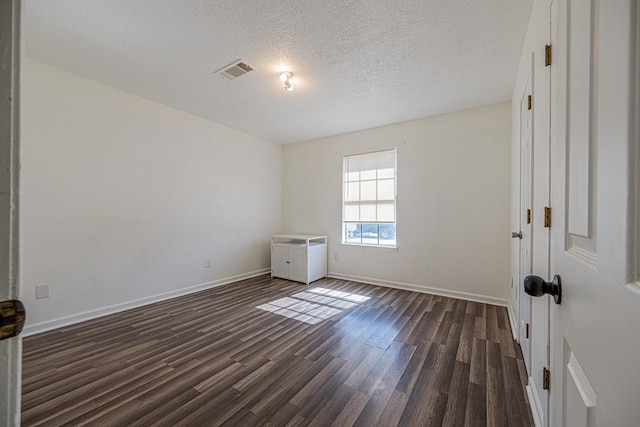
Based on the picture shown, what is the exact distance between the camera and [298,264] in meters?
4.22

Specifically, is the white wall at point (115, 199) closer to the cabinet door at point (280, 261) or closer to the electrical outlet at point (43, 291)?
the electrical outlet at point (43, 291)

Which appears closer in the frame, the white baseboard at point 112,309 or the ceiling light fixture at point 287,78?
the white baseboard at point 112,309

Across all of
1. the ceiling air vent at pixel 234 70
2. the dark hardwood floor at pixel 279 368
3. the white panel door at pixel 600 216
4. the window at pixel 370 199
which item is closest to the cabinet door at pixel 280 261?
the window at pixel 370 199

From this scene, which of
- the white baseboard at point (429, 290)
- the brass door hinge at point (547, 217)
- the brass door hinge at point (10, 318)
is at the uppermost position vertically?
the brass door hinge at point (547, 217)

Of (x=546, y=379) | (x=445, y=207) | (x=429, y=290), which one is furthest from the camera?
(x=429, y=290)

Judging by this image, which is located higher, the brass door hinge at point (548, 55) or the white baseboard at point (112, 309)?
the brass door hinge at point (548, 55)

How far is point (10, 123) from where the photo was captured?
16.4 inches

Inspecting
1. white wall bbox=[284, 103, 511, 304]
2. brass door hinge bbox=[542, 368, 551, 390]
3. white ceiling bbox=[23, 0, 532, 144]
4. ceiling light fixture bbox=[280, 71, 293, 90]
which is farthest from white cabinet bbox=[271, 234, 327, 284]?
brass door hinge bbox=[542, 368, 551, 390]

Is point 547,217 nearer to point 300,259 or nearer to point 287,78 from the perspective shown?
point 287,78

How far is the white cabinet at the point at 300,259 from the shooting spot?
4156mm

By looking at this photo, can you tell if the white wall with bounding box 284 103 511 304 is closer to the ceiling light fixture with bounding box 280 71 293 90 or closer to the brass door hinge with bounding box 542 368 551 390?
the ceiling light fixture with bounding box 280 71 293 90

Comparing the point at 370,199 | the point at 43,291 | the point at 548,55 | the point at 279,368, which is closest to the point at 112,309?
the point at 43,291

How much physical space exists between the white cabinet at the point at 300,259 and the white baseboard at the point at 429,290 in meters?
0.39

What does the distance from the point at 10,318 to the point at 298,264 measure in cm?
388
